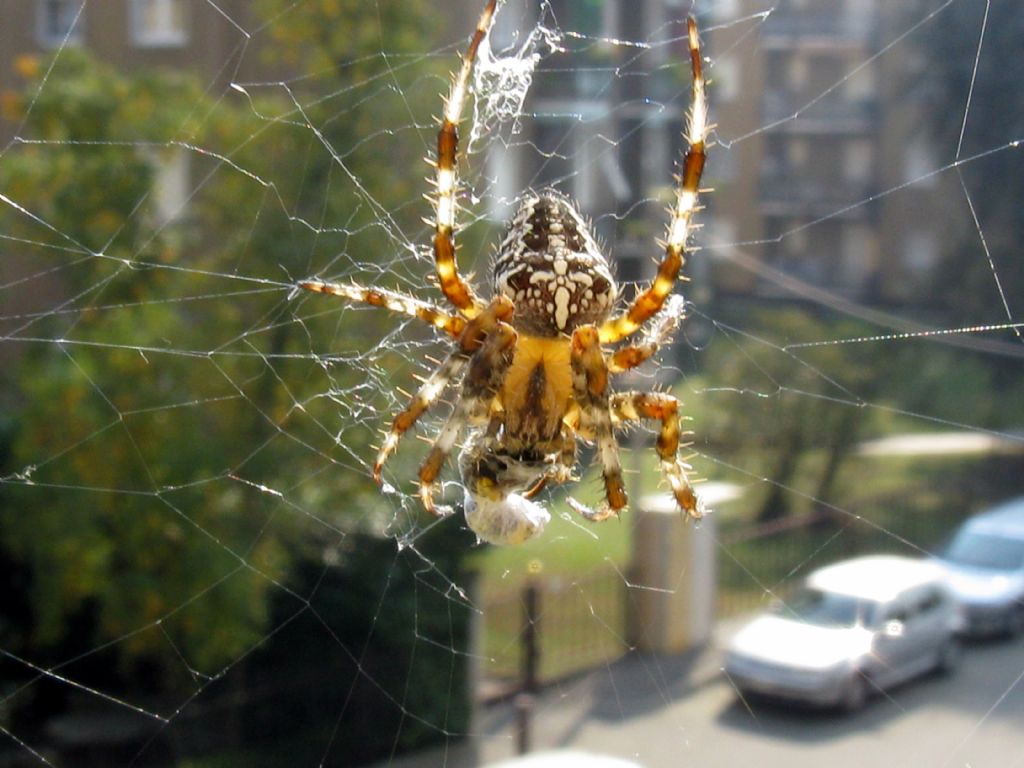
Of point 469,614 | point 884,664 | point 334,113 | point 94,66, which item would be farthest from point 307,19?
point 884,664

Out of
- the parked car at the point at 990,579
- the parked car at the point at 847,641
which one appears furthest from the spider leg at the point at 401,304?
the parked car at the point at 990,579

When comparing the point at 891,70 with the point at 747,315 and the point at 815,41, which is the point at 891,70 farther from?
the point at 747,315

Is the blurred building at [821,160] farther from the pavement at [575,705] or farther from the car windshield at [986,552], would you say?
the pavement at [575,705]

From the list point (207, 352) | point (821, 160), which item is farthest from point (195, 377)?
point (821, 160)

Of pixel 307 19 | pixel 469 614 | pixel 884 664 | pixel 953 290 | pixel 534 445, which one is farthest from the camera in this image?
pixel 953 290

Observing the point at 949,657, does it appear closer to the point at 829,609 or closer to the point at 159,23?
the point at 829,609
